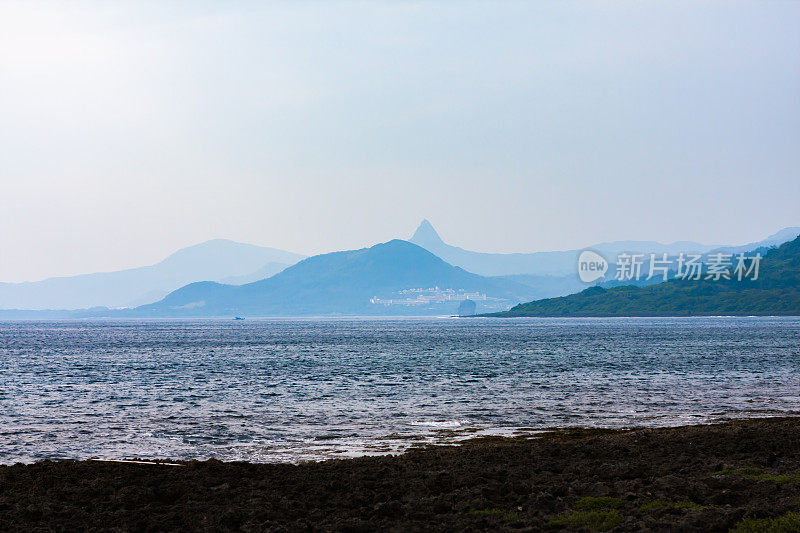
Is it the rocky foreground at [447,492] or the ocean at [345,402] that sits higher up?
the rocky foreground at [447,492]

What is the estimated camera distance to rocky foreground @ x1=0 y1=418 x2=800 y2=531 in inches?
672

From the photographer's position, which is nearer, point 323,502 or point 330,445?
point 323,502

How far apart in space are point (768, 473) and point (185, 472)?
16.8 metres

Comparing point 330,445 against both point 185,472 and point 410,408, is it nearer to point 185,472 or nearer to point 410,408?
point 185,472

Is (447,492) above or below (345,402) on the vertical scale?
above

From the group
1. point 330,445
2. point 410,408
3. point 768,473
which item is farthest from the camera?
point 410,408

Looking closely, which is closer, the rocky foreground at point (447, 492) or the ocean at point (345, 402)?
the rocky foreground at point (447, 492)

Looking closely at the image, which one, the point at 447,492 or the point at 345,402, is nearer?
the point at 447,492

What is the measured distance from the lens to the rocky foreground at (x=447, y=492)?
17.1m

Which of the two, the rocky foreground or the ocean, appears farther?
the ocean

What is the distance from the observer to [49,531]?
672 inches

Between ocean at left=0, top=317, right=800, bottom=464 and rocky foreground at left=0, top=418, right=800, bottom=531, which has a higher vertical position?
rocky foreground at left=0, top=418, right=800, bottom=531

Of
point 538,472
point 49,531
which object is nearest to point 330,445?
point 538,472

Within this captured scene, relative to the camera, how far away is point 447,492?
20.6 meters
